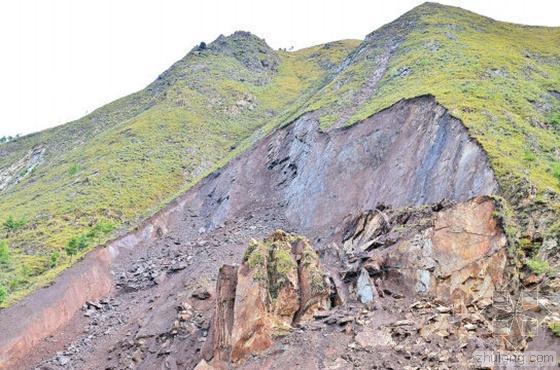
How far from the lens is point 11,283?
35.2 m

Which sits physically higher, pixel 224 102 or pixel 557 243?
pixel 224 102

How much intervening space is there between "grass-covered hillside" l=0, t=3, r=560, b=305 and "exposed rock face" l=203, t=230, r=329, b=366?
7.33 metres

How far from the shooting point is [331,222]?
31.6 m

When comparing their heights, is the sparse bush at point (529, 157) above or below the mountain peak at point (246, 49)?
below

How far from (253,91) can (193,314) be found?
6309 centimetres

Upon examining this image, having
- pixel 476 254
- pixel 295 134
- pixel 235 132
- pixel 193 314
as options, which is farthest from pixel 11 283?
pixel 235 132

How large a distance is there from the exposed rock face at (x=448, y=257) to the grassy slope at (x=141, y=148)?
2329 centimetres

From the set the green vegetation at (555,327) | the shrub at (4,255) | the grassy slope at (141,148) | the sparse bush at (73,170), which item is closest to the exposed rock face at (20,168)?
the grassy slope at (141,148)

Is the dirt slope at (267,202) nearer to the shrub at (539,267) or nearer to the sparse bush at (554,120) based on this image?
the shrub at (539,267)

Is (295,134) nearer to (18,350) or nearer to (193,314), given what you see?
(193,314)

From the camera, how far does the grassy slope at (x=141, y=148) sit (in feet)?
145

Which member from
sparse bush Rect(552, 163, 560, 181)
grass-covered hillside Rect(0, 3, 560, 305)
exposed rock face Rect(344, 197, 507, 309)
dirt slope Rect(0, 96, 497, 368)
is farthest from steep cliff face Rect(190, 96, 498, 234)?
exposed rock face Rect(344, 197, 507, 309)

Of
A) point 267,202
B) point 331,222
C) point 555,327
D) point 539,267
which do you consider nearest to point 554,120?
point 331,222

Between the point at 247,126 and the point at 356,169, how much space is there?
125 feet
